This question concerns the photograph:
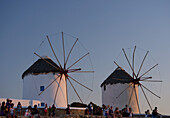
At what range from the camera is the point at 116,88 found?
32969mm

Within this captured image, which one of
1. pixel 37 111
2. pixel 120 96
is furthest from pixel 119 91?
pixel 37 111

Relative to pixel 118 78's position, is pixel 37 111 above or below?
below

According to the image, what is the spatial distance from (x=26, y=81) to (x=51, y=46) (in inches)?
166

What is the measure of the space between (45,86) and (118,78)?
1035 centimetres

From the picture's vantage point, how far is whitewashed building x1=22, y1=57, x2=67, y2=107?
86.1ft

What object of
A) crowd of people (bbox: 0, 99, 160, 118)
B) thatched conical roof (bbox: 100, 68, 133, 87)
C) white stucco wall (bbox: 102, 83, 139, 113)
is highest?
thatched conical roof (bbox: 100, 68, 133, 87)

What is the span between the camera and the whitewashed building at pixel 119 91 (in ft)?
106

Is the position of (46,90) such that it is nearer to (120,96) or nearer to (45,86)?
(45,86)

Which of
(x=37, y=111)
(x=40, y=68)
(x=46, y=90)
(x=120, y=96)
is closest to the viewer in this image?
(x=37, y=111)

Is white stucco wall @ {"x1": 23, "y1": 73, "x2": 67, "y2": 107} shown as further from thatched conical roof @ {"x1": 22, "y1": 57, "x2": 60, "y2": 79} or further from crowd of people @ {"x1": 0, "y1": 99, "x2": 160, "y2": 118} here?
crowd of people @ {"x1": 0, "y1": 99, "x2": 160, "y2": 118}

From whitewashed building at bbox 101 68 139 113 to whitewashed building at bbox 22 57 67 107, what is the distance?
7892 millimetres

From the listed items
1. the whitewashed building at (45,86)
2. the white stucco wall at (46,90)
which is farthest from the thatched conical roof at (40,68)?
the white stucco wall at (46,90)

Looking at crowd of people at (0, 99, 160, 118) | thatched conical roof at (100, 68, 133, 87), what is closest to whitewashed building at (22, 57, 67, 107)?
crowd of people at (0, 99, 160, 118)

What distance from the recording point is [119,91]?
32781 millimetres
